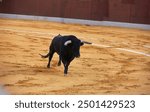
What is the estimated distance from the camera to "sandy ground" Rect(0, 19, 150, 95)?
13.8ft

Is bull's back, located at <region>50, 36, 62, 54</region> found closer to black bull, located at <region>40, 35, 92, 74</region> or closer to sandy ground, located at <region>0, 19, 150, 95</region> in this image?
black bull, located at <region>40, 35, 92, 74</region>

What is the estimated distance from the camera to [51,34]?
10.1 m

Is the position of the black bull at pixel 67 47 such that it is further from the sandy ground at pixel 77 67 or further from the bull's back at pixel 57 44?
the sandy ground at pixel 77 67

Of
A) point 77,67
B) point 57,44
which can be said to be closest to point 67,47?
point 57,44

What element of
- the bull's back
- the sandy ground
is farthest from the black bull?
the sandy ground

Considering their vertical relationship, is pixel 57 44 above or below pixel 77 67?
above

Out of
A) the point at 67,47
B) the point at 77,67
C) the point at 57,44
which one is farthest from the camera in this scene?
the point at 77,67

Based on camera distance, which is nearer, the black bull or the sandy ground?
the sandy ground

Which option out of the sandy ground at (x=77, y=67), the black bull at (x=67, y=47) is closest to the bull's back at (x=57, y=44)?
the black bull at (x=67, y=47)

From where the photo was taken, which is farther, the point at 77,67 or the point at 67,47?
the point at 77,67

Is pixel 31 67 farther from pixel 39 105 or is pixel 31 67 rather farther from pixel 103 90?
pixel 39 105

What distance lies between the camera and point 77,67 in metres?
5.61

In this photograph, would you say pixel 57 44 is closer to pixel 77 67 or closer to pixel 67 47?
pixel 67 47

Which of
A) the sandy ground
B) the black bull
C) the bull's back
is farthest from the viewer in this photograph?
the bull's back
